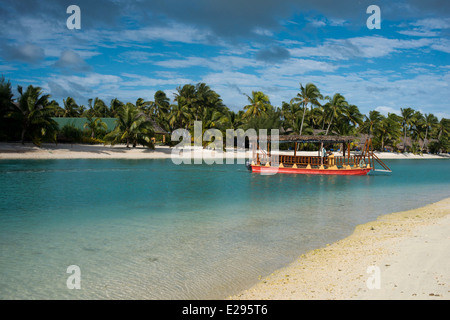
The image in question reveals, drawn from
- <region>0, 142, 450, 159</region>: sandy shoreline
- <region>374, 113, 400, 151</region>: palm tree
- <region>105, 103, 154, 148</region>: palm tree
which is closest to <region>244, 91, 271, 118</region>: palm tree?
<region>0, 142, 450, 159</region>: sandy shoreline

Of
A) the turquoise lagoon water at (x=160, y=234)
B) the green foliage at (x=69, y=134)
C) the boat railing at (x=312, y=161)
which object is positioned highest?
the green foliage at (x=69, y=134)

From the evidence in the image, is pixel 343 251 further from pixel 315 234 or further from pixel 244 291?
pixel 244 291

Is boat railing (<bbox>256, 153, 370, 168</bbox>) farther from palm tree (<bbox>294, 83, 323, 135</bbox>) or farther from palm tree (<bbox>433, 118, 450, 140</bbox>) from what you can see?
palm tree (<bbox>433, 118, 450, 140</bbox>)

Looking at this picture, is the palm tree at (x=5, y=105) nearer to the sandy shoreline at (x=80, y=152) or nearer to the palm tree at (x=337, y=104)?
the sandy shoreline at (x=80, y=152)

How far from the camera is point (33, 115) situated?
41.8 m

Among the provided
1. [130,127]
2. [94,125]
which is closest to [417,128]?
[130,127]

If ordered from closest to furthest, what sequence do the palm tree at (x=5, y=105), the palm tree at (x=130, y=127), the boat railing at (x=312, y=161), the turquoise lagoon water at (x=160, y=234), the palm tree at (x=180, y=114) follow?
the turquoise lagoon water at (x=160, y=234)
the boat railing at (x=312, y=161)
the palm tree at (x=5, y=105)
the palm tree at (x=130, y=127)
the palm tree at (x=180, y=114)

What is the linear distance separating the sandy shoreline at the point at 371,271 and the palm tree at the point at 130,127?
154 feet

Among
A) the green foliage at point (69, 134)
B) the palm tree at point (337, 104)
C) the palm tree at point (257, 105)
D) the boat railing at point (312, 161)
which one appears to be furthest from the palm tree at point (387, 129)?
the green foliage at point (69, 134)

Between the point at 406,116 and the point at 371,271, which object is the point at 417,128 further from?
the point at 371,271

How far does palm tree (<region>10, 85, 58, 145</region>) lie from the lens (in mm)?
41469

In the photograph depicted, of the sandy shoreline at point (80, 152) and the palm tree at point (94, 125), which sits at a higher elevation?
the palm tree at point (94, 125)

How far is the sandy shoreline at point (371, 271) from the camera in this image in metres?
5.23

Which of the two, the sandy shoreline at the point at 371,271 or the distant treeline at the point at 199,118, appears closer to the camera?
the sandy shoreline at the point at 371,271
